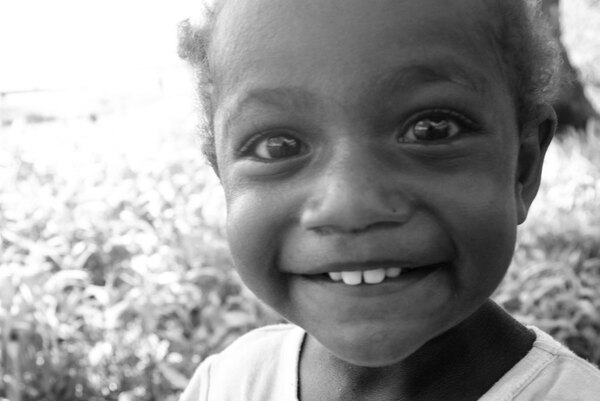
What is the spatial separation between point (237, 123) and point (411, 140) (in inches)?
12.2

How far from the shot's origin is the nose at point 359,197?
127 cm

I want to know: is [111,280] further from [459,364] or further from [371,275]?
[371,275]

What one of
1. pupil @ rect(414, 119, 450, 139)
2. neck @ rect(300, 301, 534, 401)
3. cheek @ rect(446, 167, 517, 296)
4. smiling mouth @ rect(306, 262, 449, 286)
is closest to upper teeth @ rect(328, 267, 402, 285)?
smiling mouth @ rect(306, 262, 449, 286)

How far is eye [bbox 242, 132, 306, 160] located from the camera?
1.39 metres

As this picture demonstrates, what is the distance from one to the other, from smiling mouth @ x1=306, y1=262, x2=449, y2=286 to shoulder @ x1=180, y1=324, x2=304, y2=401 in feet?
1.69

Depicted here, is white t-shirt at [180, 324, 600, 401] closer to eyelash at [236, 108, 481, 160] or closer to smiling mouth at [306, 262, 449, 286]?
smiling mouth at [306, 262, 449, 286]

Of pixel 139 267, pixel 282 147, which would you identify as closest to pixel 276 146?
pixel 282 147

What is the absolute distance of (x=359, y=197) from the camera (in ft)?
4.18

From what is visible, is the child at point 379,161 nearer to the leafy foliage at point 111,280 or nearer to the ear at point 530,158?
the ear at point 530,158

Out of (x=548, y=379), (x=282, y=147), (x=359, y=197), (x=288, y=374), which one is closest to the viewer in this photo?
(x=359, y=197)

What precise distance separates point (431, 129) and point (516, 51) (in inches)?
10.4

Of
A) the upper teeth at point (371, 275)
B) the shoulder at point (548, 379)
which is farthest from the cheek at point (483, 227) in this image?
the shoulder at point (548, 379)

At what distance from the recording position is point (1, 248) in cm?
430

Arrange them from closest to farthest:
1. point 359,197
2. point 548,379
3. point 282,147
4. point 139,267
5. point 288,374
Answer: point 359,197
point 282,147
point 548,379
point 288,374
point 139,267
